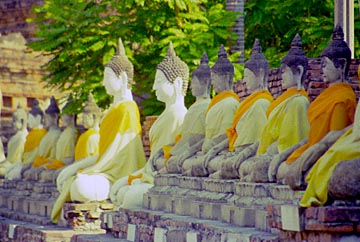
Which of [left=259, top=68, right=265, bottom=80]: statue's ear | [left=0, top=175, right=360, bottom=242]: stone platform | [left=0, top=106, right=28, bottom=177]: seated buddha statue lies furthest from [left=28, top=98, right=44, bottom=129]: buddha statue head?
[left=259, top=68, right=265, bottom=80]: statue's ear

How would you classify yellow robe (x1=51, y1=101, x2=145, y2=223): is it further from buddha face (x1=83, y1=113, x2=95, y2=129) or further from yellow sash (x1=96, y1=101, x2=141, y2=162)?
buddha face (x1=83, y1=113, x2=95, y2=129)

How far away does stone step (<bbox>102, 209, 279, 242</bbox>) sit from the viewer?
891cm

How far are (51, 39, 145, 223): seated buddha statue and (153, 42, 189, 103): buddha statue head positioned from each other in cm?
111

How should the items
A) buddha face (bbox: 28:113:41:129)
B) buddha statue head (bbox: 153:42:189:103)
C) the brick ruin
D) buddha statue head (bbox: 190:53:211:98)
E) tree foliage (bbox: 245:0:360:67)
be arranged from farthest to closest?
buddha face (bbox: 28:113:41:129) < tree foliage (bbox: 245:0:360:67) < buddha statue head (bbox: 153:42:189:103) < buddha statue head (bbox: 190:53:211:98) < the brick ruin

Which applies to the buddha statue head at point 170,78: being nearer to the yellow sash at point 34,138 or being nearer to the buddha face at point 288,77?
the buddha face at point 288,77

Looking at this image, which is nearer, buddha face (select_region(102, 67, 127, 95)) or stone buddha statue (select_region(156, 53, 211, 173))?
stone buddha statue (select_region(156, 53, 211, 173))

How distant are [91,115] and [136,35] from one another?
196cm

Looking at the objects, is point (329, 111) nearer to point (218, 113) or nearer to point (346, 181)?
point (346, 181)

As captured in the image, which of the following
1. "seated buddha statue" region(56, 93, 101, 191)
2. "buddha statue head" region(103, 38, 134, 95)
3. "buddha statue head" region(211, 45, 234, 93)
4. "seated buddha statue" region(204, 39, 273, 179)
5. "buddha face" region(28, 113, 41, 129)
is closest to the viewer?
"seated buddha statue" region(204, 39, 273, 179)

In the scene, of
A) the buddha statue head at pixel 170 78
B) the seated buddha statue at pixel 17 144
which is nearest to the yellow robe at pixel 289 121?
the buddha statue head at pixel 170 78

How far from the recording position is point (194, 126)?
11.5m

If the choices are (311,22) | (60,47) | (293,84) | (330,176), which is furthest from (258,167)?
(60,47)

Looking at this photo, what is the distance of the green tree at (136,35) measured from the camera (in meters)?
16.0

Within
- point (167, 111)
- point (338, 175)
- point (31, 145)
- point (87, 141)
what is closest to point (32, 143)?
point (31, 145)
